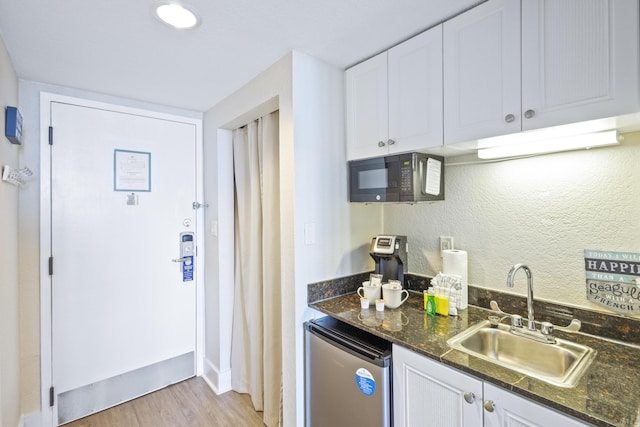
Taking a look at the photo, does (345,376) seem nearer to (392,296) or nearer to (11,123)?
(392,296)

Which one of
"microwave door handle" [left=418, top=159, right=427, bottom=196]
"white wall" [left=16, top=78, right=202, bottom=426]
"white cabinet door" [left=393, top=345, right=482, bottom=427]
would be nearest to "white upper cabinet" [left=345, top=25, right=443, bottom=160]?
"microwave door handle" [left=418, top=159, right=427, bottom=196]

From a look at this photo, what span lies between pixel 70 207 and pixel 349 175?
199cm

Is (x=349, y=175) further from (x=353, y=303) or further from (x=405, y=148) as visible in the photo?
(x=353, y=303)

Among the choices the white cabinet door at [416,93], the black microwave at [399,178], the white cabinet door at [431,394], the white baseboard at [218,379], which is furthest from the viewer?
the white baseboard at [218,379]

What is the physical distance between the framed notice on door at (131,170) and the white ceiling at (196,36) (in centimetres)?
53

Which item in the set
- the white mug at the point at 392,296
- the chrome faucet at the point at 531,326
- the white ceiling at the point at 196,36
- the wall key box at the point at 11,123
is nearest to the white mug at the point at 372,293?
the white mug at the point at 392,296

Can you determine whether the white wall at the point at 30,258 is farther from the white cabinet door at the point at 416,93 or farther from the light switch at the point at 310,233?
the white cabinet door at the point at 416,93

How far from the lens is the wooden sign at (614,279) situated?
1.22 metres

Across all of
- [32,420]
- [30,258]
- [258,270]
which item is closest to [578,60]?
[258,270]

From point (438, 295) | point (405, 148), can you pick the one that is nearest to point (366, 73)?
point (405, 148)

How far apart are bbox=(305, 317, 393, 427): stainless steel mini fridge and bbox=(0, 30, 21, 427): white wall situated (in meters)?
1.48

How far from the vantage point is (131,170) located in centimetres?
242

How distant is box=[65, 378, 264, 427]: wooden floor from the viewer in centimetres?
213

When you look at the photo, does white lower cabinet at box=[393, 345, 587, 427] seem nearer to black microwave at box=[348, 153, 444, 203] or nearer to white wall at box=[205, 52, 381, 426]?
white wall at box=[205, 52, 381, 426]
